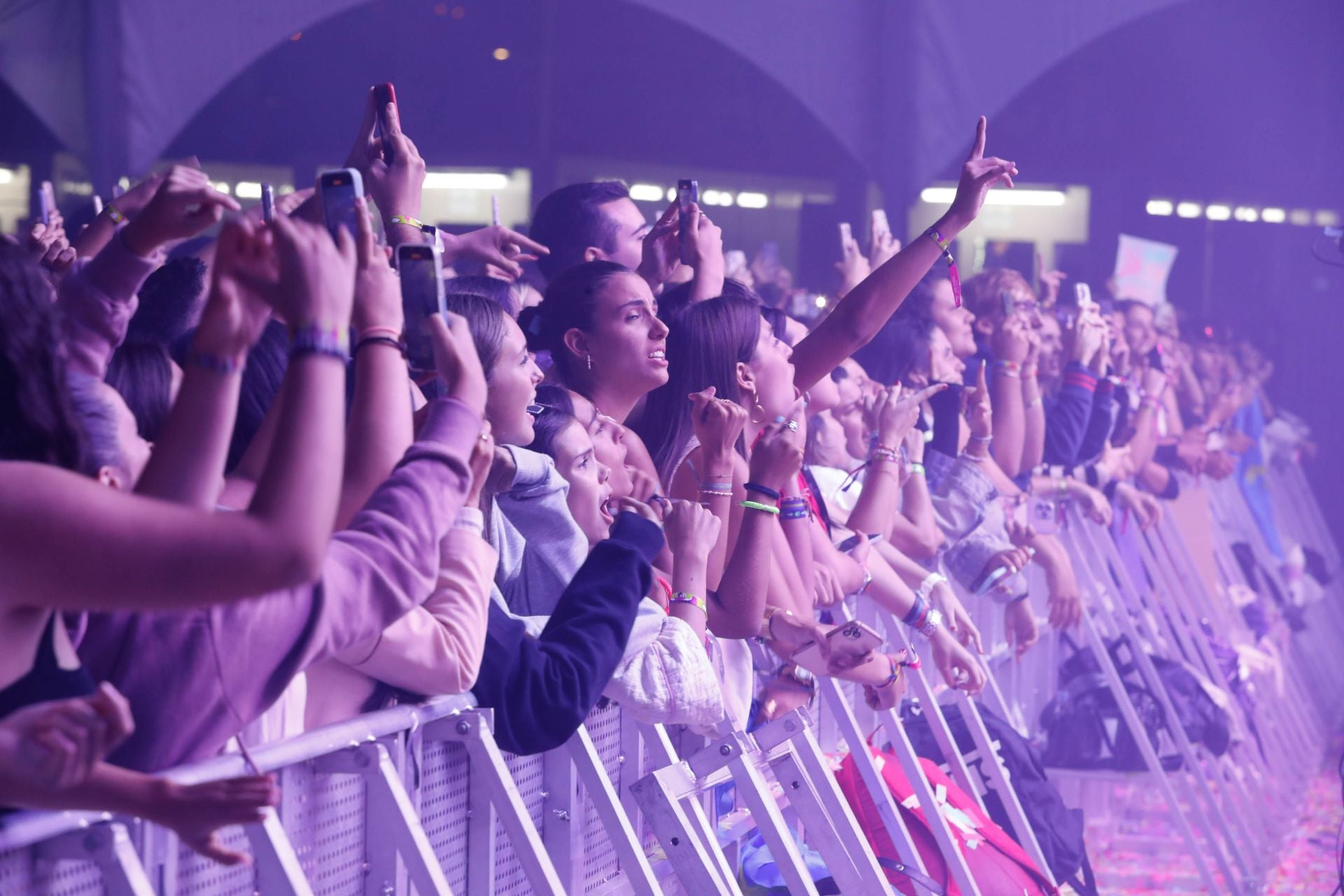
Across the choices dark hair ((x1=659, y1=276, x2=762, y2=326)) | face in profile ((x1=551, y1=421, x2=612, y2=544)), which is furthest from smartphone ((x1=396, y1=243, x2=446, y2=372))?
dark hair ((x1=659, y1=276, x2=762, y2=326))

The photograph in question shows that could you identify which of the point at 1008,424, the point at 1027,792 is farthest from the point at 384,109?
the point at 1008,424

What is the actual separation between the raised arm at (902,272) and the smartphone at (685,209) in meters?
0.32

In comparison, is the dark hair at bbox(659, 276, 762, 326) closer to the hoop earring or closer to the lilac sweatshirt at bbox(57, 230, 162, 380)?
the hoop earring

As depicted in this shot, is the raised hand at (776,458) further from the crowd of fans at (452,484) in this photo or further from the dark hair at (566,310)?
the dark hair at (566,310)

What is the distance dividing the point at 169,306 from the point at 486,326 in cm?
50

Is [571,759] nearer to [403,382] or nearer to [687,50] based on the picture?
[403,382]

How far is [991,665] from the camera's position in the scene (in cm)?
438

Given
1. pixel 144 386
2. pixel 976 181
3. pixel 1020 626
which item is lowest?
pixel 1020 626

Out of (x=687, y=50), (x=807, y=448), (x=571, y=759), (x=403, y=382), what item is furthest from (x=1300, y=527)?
(x=403, y=382)

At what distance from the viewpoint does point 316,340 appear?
4.01ft

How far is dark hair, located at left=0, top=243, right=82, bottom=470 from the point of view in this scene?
3.83 ft

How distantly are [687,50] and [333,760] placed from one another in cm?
785

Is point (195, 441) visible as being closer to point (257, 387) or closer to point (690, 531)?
point (257, 387)

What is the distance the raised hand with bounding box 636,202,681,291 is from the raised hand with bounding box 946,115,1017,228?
566mm
